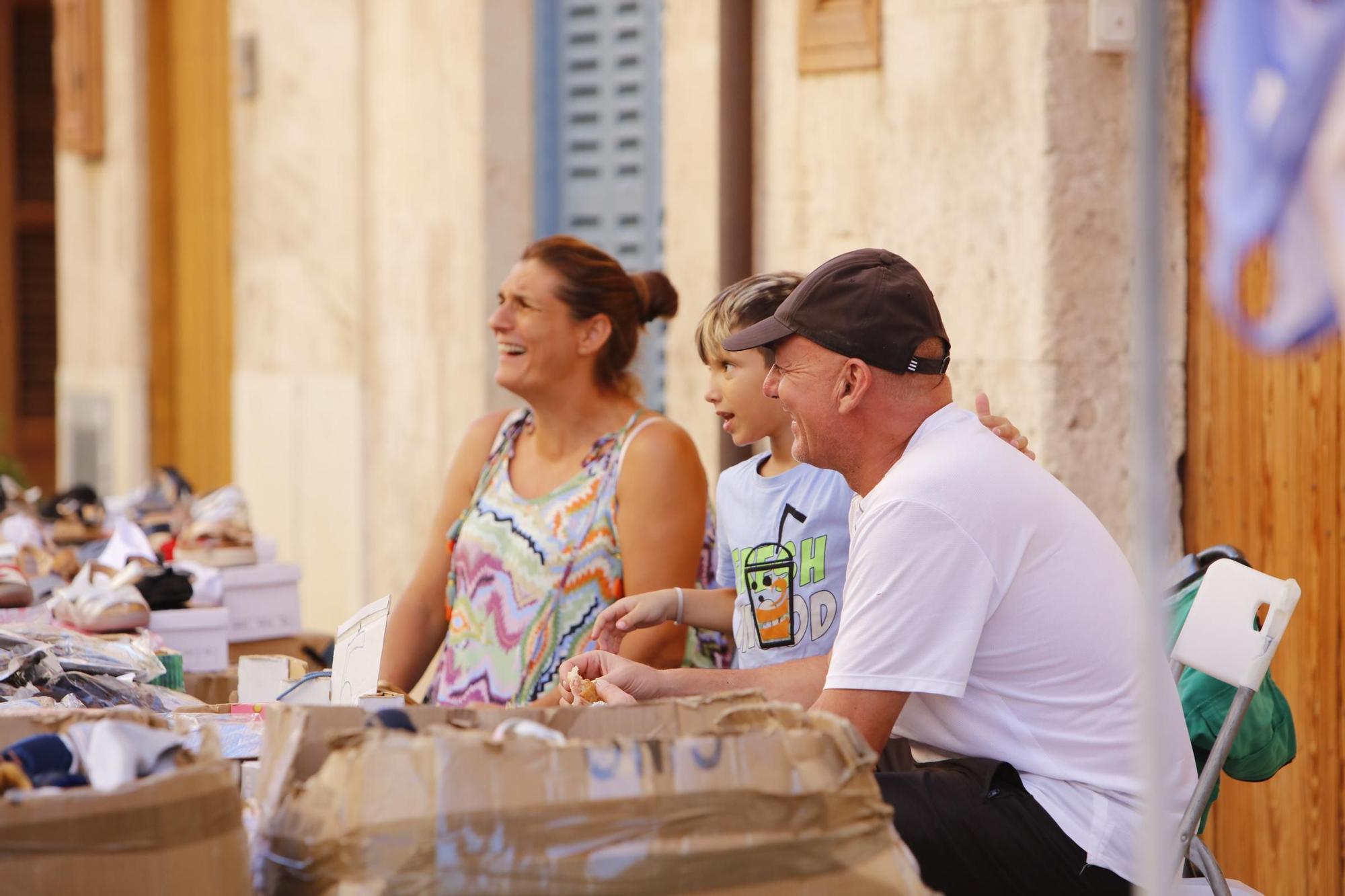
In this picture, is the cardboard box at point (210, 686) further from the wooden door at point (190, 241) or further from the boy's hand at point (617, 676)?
the wooden door at point (190, 241)

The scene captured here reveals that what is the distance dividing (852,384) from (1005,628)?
1.23 ft

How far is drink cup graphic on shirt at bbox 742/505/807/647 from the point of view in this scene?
108 inches

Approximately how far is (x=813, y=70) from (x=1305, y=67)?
3.38 meters

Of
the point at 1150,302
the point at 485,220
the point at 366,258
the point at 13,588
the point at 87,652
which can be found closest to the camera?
the point at 1150,302

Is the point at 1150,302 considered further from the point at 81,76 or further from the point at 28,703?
the point at 81,76

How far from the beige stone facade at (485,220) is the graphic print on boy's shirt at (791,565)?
51.7 inches

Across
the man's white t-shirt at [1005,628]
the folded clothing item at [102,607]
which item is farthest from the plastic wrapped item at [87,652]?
the man's white t-shirt at [1005,628]

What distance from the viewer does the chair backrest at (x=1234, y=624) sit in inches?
94.7

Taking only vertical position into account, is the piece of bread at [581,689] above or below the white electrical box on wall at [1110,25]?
below

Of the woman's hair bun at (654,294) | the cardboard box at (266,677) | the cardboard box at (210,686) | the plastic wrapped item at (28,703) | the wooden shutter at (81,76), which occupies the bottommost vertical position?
the cardboard box at (210,686)

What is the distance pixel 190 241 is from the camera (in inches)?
340

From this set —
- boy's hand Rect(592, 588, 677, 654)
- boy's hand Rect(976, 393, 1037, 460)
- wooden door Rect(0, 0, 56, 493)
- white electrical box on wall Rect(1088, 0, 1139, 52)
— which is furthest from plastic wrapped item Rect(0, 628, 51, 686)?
wooden door Rect(0, 0, 56, 493)

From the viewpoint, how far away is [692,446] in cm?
331

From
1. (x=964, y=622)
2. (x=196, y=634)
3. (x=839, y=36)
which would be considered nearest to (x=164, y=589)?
(x=196, y=634)
